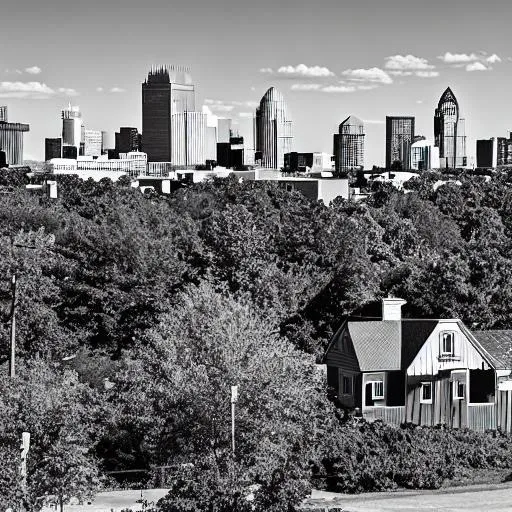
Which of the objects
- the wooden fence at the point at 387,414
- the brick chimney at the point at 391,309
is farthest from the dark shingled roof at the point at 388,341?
the wooden fence at the point at 387,414

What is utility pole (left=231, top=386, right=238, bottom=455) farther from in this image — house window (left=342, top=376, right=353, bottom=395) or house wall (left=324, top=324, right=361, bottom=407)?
house window (left=342, top=376, right=353, bottom=395)

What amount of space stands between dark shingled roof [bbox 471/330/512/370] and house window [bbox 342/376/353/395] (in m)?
5.14

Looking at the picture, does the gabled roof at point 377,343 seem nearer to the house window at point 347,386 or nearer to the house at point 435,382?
the house at point 435,382

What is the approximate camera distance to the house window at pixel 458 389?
50.2 m

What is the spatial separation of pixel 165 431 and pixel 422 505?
820 centimetres

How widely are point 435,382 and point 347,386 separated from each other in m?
3.30

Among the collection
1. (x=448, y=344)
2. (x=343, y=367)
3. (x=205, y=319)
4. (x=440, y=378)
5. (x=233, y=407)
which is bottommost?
(x=440, y=378)

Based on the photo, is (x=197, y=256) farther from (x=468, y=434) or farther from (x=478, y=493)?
(x=478, y=493)

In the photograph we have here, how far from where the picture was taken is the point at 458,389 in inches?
1977

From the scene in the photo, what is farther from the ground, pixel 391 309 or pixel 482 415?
pixel 391 309

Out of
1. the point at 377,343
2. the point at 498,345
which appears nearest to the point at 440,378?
the point at 377,343

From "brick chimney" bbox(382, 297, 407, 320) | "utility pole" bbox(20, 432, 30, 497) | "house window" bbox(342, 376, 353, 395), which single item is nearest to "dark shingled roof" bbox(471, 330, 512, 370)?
"brick chimney" bbox(382, 297, 407, 320)

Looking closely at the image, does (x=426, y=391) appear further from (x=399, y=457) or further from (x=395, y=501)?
(x=395, y=501)

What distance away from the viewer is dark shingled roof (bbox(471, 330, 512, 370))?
50.9 meters
